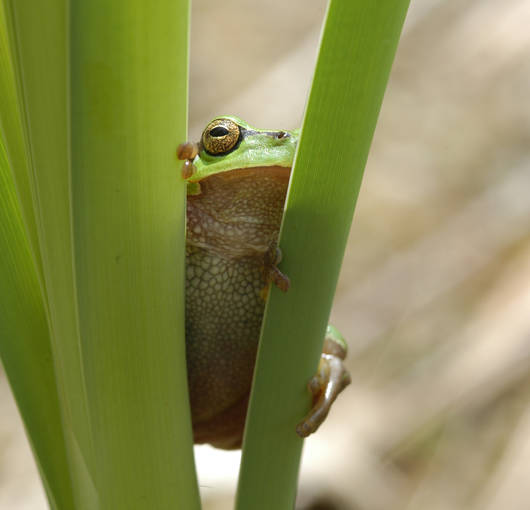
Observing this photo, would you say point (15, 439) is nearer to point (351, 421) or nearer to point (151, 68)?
point (351, 421)

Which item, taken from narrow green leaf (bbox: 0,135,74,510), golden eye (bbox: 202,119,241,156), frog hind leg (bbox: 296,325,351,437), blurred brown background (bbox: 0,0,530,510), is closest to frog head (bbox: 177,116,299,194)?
golden eye (bbox: 202,119,241,156)

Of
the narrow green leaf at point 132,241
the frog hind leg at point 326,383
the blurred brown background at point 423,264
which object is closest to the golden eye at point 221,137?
the frog hind leg at point 326,383

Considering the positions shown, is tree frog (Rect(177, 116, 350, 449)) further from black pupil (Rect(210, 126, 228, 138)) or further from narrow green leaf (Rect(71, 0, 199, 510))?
narrow green leaf (Rect(71, 0, 199, 510))

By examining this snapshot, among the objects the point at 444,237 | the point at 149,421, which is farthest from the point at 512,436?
the point at 149,421

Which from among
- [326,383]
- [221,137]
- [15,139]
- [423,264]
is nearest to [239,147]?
[221,137]

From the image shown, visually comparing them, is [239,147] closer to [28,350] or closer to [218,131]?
[218,131]

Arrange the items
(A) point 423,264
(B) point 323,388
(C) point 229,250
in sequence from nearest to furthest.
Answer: (B) point 323,388, (C) point 229,250, (A) point 423,264

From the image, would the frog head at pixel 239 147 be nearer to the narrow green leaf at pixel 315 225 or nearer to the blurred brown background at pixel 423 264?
the narrow green leaf at pixel 315 225
